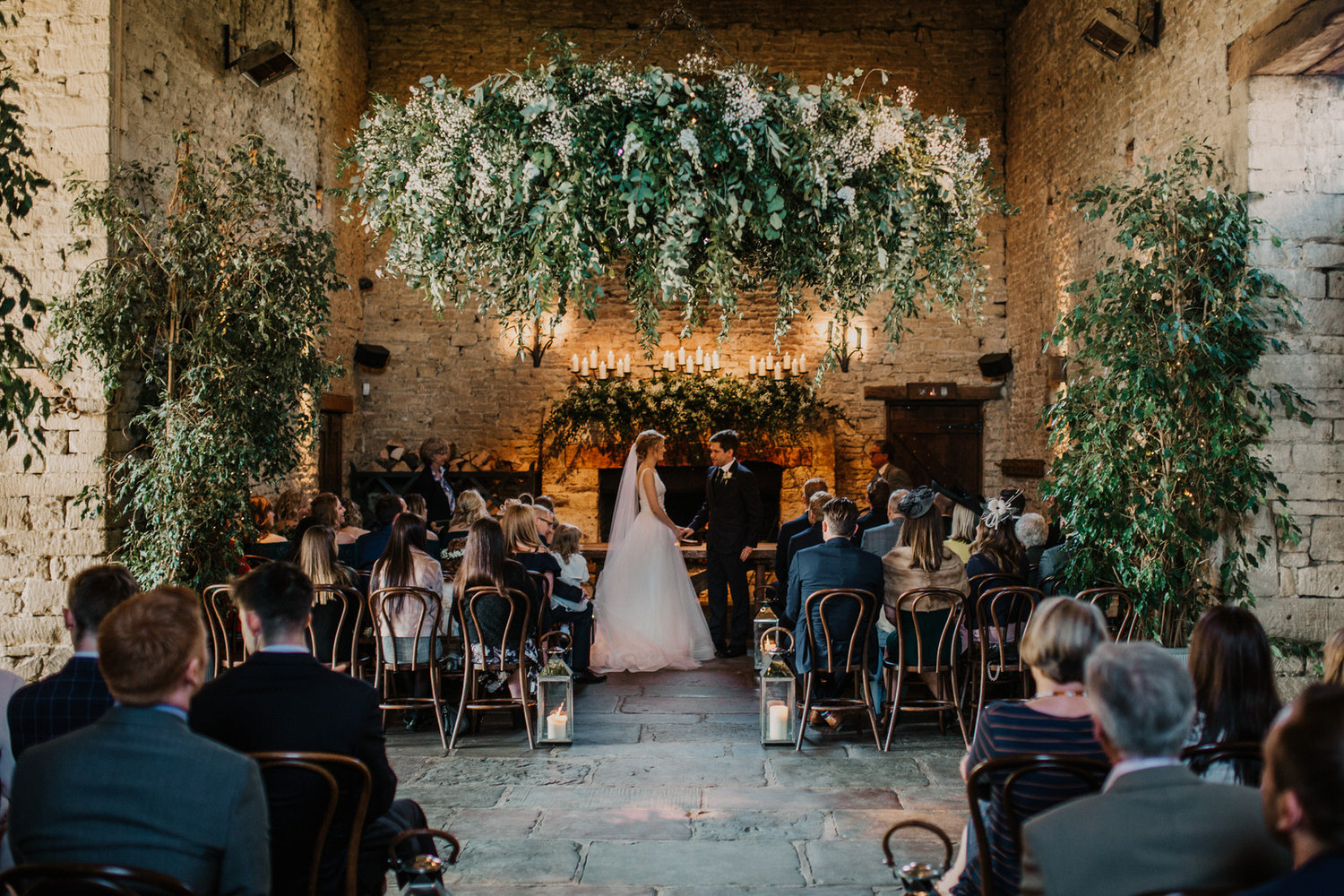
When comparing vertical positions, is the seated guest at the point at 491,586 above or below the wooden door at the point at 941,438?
below

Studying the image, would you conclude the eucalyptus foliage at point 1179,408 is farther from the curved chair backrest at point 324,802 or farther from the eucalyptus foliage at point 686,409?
the eucalyptus foliage at point 686,409

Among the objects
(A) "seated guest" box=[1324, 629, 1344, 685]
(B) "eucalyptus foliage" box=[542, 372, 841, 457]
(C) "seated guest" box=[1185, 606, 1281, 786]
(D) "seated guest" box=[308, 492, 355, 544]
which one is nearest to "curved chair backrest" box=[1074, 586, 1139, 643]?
(A) "seated guest" box=[1324, 629, 1344, 685]

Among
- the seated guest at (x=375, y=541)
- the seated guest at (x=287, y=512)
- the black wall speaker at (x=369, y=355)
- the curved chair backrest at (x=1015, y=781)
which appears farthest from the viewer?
the black wall speaker at (x=369, y=355)

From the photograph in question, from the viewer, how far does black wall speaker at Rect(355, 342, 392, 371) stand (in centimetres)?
977

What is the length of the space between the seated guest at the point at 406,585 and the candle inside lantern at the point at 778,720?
5.37ft

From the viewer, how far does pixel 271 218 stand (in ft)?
23.5

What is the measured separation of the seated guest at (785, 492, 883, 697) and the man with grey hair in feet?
9.38

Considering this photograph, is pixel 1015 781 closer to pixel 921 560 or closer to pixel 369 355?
pixel 921 560

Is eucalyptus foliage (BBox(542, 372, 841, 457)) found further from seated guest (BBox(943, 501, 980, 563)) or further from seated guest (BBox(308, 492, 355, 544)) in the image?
seated guest (BBox(308, 492, 355, 544))

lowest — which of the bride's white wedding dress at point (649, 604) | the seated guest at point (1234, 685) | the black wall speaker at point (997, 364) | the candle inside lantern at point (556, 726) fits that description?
the candle inside lantern at point (556, 726)

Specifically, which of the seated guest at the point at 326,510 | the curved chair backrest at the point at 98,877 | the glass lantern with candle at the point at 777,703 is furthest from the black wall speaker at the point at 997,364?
the curved chair backrest at the point at 98,877

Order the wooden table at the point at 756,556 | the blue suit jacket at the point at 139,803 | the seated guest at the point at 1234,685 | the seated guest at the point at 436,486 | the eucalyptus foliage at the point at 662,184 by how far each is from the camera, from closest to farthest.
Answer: the blue suit jacket at the point at 139,803 < the seated guest at the point at 1234,685 < the eucalyptus foliage at the point at 662,184 < the wooden table at the point at 756,556 < the seated guest at the point at 436,486

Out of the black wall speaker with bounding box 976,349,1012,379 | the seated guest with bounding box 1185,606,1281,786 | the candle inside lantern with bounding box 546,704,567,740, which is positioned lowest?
the candle inside lantern with bounding box 546,704,567,740

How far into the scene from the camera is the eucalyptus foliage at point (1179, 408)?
4484 mm
